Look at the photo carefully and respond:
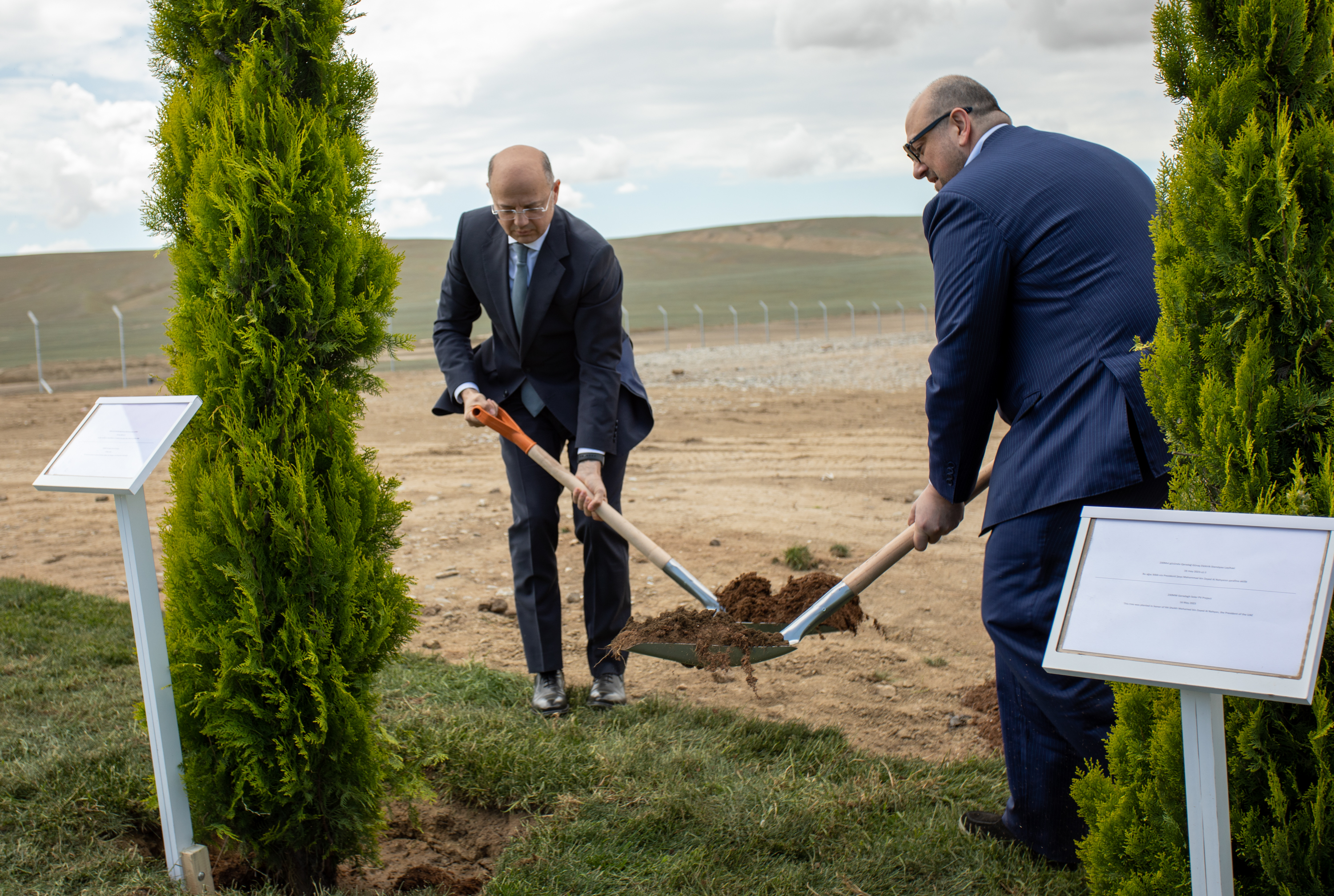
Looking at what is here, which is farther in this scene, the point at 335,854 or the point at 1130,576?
the point at 335,854

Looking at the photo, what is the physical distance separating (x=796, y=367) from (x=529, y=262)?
17329 millimetres

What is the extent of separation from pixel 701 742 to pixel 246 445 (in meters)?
2.12

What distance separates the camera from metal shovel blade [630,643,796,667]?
355 centimetres

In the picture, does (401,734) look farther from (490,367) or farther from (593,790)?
(490,367)

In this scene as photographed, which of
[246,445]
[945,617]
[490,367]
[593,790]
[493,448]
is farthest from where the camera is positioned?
[493,448]

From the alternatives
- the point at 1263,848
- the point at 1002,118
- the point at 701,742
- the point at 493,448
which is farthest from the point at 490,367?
the point at 493,448

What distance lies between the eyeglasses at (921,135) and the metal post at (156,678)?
2.59 metres

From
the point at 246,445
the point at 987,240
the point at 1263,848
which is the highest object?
the point at 987,240

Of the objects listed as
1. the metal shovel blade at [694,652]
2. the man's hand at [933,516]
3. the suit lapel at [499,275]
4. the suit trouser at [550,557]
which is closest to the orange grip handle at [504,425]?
the suit trouser at [550,557]

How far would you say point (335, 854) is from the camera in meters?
3.01

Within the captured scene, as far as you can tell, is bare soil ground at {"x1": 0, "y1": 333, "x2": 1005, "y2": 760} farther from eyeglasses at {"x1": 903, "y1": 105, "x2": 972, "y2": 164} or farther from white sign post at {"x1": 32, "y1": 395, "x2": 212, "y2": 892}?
eyeglasses at {"x1": 903, "y1": 105, "x2": 972, "y2": 164}

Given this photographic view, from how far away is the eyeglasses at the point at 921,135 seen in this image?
3080 mm

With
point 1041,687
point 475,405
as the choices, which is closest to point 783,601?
point 1041,687

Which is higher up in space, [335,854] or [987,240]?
[987,240]
